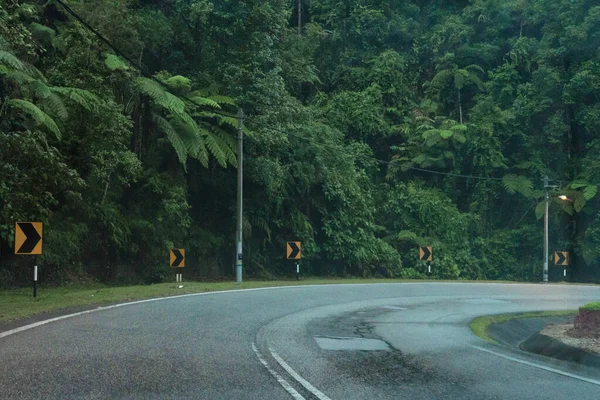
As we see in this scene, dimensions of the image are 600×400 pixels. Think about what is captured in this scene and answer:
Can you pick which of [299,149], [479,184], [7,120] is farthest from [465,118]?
[7,120]

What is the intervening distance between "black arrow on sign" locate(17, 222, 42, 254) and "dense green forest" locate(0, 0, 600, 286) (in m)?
3.33

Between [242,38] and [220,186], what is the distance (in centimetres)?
715

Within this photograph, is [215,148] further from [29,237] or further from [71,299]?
[71,299]

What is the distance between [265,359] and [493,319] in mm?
9379

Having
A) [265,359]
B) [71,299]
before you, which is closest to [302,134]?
[71,299]

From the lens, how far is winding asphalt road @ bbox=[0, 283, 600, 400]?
7605mm

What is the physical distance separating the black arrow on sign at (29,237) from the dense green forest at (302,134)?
3331 mm

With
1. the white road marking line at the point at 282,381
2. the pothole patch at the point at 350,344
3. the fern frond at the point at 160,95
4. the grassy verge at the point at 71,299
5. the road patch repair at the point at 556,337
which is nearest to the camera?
the white road marking line at the point at 282,381

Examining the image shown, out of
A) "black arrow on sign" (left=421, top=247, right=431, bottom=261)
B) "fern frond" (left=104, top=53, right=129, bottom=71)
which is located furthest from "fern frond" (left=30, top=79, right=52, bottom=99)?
"black arrow on sign" (left=421, top=247, right=431, bottom=261)

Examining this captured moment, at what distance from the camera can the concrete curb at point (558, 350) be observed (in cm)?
1092

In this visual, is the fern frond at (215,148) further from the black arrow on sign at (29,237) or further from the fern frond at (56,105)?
the black arrow on sign at (29,237)

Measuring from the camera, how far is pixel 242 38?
33.8 meters

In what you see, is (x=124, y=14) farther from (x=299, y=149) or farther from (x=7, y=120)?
(x=299, y=149)

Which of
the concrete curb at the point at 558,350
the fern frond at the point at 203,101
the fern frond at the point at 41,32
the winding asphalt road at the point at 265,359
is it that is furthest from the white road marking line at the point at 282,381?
the fern frond at the point at 41,32
